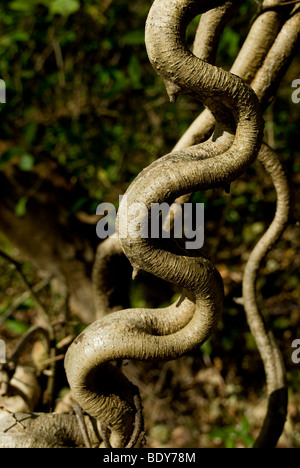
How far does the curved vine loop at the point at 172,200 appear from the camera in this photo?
700 millimetres

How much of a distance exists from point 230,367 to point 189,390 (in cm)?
28

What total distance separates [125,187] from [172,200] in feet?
4.60

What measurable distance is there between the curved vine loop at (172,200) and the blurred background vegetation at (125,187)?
3.64 feet

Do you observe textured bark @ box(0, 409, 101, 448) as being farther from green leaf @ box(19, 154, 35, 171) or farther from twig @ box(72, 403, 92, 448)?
green leaf @ box(19, 154, 35, 171)

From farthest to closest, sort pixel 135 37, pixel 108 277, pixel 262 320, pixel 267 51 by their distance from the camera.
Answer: pixel 135 37, pixel 108 277, pixel 262 320, pixel 267 51

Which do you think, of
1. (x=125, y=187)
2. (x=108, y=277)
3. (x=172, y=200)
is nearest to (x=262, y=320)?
(x=108, y=277)

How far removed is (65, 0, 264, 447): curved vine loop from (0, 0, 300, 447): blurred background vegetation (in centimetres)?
111

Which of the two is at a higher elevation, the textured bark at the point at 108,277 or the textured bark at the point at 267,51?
the textured bark at the point at 267,51

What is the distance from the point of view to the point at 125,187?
6.97 ft

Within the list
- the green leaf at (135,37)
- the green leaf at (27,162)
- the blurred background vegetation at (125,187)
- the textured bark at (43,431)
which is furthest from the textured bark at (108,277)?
the green leaf at (135,37)

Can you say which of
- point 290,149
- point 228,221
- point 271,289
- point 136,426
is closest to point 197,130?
point 136,426

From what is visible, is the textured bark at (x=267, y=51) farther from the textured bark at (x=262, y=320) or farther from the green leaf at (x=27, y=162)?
the green leaf at (x=27, y=162)

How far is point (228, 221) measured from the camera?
2.31 metres

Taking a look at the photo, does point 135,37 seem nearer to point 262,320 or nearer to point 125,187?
point 125,187
